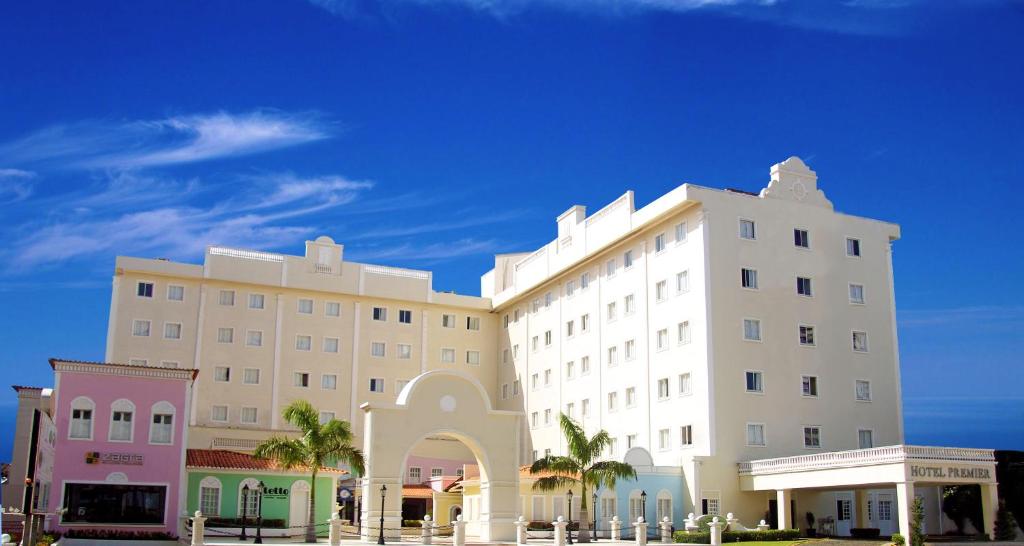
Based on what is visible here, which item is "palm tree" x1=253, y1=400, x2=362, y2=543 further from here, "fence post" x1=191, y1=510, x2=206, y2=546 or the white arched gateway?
"fence post" x1=191, y1=510, x2=206, y2=546

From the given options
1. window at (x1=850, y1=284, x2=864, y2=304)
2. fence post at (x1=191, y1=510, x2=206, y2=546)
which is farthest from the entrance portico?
fence post at (x1=191, y1=510, x2=206, y2=546)

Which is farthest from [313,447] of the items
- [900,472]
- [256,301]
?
[256,301]

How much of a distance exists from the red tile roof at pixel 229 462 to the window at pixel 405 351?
2639 cm

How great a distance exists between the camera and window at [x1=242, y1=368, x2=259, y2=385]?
72.6 meters

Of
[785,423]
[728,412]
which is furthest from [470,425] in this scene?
[785,423]

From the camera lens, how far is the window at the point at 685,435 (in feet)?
179

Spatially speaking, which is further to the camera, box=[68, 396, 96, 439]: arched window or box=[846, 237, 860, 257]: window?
box=[846, 237, 860, 257]: window

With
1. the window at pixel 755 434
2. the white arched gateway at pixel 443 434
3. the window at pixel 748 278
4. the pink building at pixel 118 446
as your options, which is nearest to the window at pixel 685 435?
the window at pixel 755 434

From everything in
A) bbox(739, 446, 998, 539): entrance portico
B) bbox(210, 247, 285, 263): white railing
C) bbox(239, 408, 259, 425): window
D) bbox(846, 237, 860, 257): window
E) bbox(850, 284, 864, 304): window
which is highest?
bbox(210, 247, 285, 263): white railing

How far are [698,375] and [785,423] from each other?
5.62m

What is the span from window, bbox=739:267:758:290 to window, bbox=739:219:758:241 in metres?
1.96

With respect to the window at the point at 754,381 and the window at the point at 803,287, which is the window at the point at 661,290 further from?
the window at the point at 803,287

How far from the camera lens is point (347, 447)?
47.4 m

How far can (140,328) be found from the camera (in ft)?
231
